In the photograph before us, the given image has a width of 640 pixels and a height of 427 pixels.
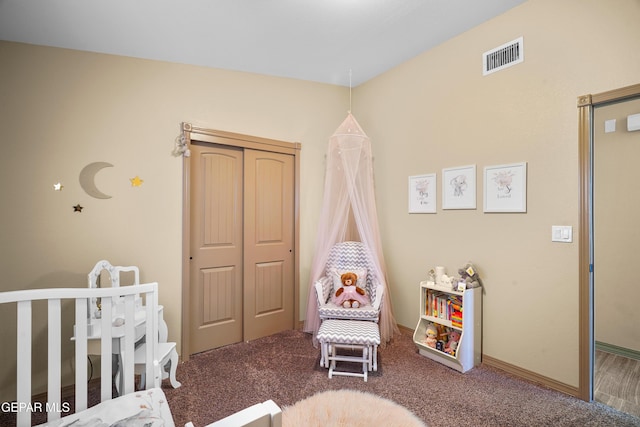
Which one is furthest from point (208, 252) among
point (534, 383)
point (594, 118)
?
point (594, 118)

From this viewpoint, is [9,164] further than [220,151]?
No

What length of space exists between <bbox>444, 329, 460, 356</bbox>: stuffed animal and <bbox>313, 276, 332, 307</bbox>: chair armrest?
1.16m

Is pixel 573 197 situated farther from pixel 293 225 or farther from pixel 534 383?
pixel 293 225

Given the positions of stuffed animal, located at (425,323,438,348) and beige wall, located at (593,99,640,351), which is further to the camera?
stuffed animal, located at (425,323,438,348)

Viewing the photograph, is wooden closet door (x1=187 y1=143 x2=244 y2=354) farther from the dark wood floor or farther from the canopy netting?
the dark wood floor

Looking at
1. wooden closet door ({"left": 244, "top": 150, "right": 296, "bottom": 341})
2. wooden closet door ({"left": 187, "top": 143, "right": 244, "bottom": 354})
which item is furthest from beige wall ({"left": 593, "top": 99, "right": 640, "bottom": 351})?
wooden closet door ({"left": 187, "top": 143, "right": 244, "bottom": 354})

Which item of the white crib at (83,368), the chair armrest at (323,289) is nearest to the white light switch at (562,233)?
the chair armrest at (323,289)

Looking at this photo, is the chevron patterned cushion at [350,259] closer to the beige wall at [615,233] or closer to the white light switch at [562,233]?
the white light switch at [562,233]

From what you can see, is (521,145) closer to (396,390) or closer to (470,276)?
(470,276)

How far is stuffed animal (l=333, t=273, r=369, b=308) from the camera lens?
2.89 m

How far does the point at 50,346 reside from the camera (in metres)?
1.36

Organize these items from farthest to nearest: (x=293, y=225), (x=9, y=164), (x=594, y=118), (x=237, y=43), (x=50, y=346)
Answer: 1. (x=293, y=225)
2. (x=237, y=43)
3. (x=9, y=164)
4. (x=594, y=118)
5. (x=50, y=346)

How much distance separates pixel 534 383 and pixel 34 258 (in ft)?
13.0

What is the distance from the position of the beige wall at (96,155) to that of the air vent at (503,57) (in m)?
2.26
